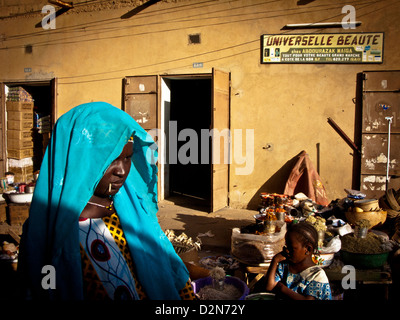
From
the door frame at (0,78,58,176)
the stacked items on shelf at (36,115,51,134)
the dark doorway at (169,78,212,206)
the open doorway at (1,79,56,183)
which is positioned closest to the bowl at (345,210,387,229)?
the dark doorway at (169,78,212,206)

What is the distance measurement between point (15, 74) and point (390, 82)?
874cm

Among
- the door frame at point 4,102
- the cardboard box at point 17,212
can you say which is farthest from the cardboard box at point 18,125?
the cardboard box at point 17,212

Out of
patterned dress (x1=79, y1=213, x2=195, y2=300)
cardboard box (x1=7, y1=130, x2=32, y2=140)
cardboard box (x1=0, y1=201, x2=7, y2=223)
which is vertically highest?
cardboard box (x1=7, y1=130, x2=32, y2=140)

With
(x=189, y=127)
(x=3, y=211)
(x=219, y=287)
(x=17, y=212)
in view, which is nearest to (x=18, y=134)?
(x=3, y=211)

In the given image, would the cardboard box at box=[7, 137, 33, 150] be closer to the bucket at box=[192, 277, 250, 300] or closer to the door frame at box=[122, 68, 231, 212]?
the door frame at box=[122, 68, 231, 212]

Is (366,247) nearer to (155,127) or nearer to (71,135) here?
(71,135)

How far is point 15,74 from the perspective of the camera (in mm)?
9070

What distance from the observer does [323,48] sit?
6980 millimetres

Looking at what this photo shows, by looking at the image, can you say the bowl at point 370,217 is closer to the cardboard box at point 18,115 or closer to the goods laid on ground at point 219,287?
the goods laid on ground at point 219,287

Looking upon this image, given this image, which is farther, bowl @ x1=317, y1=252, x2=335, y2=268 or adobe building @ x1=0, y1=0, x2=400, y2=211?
adobe building @ x1=0, y1=0, x2=400, y2=211

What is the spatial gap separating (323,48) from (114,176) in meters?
6.52

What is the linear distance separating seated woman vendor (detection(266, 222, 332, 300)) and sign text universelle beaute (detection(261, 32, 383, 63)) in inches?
205

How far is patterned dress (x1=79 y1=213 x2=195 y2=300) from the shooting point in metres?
1.43

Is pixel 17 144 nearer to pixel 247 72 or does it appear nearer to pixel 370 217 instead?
pixel 247 72
